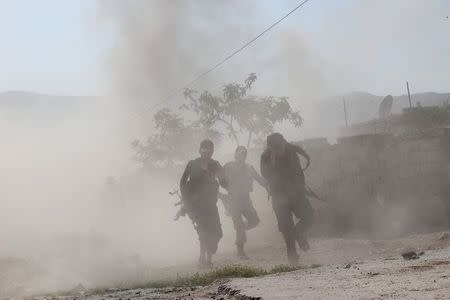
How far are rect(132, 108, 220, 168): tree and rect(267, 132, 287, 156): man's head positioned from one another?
2099 cm

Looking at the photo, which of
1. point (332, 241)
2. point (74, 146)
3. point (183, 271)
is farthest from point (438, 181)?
point (74, 146)

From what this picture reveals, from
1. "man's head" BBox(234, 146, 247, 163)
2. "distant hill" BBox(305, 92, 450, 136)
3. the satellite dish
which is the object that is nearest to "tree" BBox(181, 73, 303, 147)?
the satellite dish

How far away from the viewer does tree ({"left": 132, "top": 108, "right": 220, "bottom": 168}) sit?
3088cm

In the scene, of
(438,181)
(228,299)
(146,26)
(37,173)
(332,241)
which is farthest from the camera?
(37,173)

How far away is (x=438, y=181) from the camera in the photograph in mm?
12469

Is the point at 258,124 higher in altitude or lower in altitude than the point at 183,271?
higher

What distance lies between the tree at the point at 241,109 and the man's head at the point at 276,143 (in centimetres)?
1910

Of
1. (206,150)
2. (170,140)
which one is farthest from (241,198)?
(170,140)

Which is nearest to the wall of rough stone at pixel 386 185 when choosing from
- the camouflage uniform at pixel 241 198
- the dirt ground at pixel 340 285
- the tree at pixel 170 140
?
the camouflage uniform at pixel 241 198

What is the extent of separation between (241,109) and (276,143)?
65.8ft

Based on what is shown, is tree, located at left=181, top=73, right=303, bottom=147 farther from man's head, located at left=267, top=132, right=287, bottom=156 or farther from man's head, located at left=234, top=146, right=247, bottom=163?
man's head, located at left=267, top=132, right=287, bottom=156

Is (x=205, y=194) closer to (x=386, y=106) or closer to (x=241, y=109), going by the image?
(x=241, y=109)

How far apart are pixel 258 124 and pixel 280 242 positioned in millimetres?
16739

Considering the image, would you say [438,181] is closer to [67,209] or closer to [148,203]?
[148,203]
